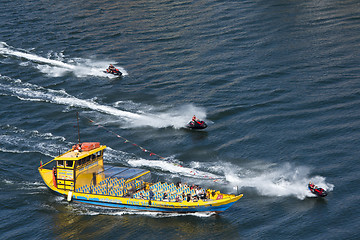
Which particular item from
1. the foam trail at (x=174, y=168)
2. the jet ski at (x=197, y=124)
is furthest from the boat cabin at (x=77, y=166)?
the jet ski at (x=197, y=124)

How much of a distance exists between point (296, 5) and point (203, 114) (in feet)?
195

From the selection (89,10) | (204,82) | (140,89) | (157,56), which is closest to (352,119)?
(204,82)

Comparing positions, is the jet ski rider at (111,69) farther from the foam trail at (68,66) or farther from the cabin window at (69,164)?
the cabin window at (69,164)

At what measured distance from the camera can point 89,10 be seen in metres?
168

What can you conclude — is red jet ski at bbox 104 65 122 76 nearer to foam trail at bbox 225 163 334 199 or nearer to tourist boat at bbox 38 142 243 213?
tourist boat at bbox 38 142 243 213

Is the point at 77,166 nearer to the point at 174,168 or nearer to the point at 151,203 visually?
the point at 151,203

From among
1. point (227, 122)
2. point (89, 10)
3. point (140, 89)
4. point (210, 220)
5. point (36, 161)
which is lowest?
point (210, 220)

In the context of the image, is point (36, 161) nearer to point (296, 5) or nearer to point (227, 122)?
point (227, 122)

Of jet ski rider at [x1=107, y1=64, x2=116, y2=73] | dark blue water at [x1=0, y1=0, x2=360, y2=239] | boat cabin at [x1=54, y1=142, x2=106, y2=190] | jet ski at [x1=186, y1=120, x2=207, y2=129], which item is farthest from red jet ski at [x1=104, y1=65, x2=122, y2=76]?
boat cabin at [x1=54, y1=142, x2=106, y2=190]

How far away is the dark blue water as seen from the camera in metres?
74.4

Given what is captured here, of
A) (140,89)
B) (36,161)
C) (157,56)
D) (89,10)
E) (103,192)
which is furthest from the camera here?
(89,10)

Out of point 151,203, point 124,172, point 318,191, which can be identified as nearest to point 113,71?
point 124,172

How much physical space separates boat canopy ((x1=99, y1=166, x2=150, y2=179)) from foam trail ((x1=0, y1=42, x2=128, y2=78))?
44.8 m

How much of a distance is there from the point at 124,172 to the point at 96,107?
102 ft
